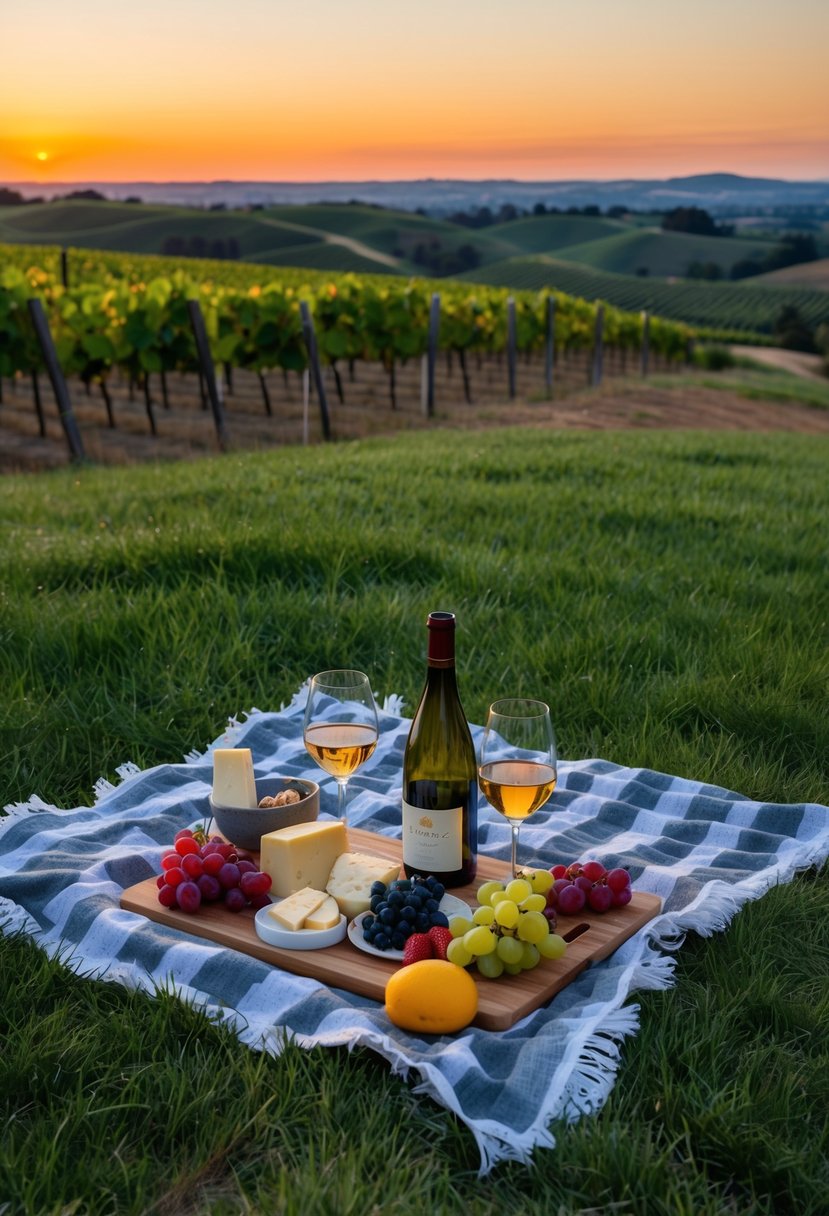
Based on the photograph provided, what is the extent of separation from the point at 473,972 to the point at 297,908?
385 mm

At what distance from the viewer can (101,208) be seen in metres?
88.9

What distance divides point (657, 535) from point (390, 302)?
12.9m

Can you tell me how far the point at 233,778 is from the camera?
8.36 feet

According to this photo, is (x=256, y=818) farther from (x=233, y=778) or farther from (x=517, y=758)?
(x=517, y=758)

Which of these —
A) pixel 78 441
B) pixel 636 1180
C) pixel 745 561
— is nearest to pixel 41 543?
pixel 745 561

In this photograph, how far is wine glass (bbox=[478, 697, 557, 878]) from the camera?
86.6 inches

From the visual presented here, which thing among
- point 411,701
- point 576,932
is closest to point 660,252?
point 411,701

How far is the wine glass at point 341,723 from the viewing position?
2.41 metres

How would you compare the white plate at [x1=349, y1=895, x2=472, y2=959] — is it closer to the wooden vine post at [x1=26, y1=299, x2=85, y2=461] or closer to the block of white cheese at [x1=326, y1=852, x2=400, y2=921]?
the block of white cheese at [x1=326, y1=852, x2=400, y2=921]

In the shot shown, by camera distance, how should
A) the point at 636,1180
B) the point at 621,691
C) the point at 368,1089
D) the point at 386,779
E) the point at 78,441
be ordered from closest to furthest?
the point at 636,1180 < the point at 368,1089 < the point at 386,779 < the point at 621,691 < the point at 78,441

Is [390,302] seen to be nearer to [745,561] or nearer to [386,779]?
[745,561]

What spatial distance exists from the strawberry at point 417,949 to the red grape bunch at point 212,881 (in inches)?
15.4

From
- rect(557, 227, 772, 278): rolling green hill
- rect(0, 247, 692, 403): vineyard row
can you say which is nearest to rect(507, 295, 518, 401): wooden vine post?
rect(0, 247, 692, 403): vineyard row

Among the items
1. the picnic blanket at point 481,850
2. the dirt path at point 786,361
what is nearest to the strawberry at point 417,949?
the picnic blanket at point 481,850
